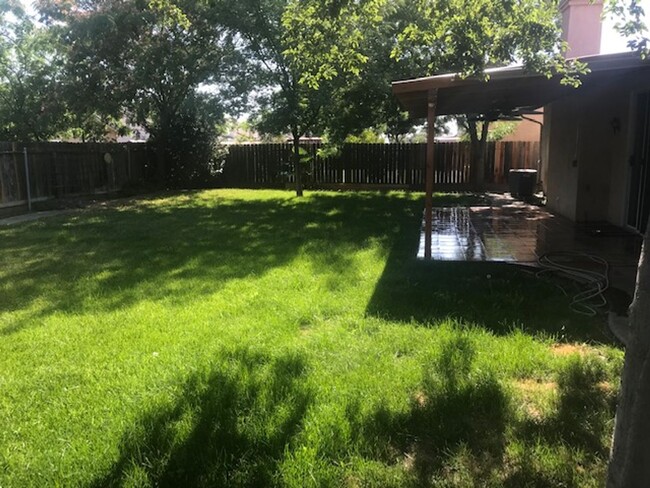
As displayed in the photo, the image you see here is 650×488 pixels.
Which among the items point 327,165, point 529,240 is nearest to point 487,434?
point 529,240

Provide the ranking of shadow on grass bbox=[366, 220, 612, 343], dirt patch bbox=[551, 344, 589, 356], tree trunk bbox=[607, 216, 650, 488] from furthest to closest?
shadow on grass bbox=[366, 220, 612, 343]
dirt patch bbox=[551, 344, 589, 356]
tree trunk bbox=[607, 216, 650, 488]

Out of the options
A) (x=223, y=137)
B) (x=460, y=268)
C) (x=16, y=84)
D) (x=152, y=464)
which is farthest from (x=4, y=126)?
(x=152, y=464)

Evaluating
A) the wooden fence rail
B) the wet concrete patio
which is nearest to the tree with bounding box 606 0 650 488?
the wet concrete patio

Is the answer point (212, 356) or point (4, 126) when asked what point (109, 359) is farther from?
point (4, 126)

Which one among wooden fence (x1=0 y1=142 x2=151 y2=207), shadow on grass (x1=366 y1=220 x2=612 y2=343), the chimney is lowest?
shadow on grass (x1=366 y1=220 x2=612 y2=343)

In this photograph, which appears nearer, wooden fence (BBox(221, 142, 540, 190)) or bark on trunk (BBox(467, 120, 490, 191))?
bark on trunk (BBox(467, 120, 490, 191))

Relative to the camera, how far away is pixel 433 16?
5.12 metres

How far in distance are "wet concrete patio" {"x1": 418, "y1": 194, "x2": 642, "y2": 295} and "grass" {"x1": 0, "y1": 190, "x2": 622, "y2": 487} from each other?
2.25 feet

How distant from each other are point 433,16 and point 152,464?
14.6ft

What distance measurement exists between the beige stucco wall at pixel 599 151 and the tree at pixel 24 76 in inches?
567

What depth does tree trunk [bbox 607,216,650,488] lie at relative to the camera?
5.60 ft

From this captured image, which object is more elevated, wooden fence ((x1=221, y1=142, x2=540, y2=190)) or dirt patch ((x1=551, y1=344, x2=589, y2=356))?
wooden fence ((x1=221, y1=142, x2=540, y2=190))

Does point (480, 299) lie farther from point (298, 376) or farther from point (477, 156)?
point (477, 156)

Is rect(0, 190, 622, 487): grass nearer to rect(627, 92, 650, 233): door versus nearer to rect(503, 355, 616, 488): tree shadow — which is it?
rect(503, 355, 616, 488): tree shadow
